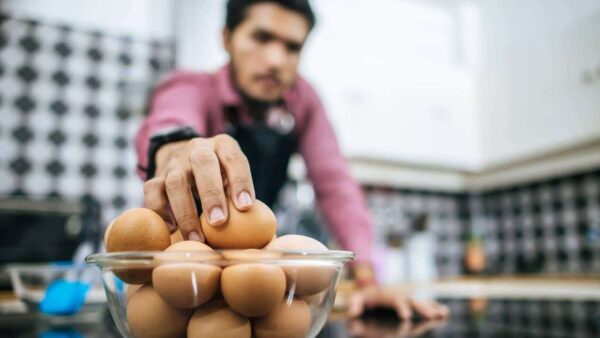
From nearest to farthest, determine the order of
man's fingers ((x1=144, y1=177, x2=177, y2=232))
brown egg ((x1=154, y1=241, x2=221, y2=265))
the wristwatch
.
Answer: brown egg ((x1=154, y1=241, x2=221, y2=265))
man's fingers ((x1=144, y1=177, x2=177, y2=232))
the wristwatch

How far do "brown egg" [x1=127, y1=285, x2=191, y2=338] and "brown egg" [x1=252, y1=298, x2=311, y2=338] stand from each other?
55 mm

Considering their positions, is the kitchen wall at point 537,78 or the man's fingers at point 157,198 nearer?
the man's fingers at point 157,198

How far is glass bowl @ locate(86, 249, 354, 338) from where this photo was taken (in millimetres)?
315

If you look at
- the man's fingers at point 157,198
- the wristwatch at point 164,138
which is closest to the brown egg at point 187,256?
the man's fingers at point 157,198

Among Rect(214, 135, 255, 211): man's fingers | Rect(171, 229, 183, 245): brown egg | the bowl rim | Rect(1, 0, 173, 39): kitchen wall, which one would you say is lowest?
the bowl rim

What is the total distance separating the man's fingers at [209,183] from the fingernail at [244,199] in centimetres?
1

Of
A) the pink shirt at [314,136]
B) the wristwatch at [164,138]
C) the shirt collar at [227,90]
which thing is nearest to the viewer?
the wristwatch at [164,138]

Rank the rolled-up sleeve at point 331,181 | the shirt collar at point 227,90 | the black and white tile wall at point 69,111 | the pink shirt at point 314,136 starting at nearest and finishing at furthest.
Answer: the pink shirt at point 314,136
the shirt collar at point 227,90
the rolled-up sleeve at point 331,181
the black and white tile wall at point 69,111

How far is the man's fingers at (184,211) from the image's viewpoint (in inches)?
15.5

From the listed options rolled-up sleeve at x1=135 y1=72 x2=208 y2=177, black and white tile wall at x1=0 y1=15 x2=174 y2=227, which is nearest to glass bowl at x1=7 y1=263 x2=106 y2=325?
rolled-up sleeve at x1=135 y1=72 x2=208 y2=177

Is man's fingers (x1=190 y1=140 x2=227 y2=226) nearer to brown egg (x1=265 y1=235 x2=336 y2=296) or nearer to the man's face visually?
brown egg (x1=265 y1=235 x2=336 y2=296)

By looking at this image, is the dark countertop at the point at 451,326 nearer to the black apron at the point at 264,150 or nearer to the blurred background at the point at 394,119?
the black apron at the point at 264,150

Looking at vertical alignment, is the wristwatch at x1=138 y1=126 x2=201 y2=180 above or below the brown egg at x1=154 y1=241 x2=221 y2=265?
above

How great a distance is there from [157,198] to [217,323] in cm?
15
